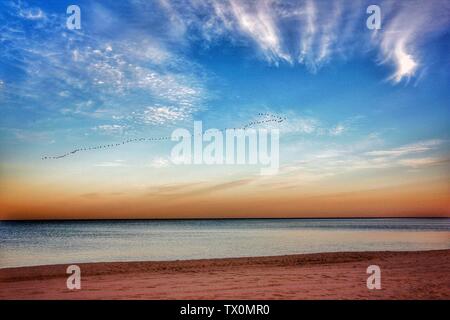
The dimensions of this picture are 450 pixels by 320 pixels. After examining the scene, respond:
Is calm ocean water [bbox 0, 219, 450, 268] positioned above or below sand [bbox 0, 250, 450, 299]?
below

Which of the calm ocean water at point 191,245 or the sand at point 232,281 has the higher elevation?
the sand at point 232,281

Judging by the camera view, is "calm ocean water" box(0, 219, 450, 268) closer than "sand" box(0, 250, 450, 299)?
No

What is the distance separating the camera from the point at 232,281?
1262 centimetres

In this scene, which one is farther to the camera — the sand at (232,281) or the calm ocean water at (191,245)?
the calm ocean water at (191,245)

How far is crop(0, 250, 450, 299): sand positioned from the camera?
34.7 ft

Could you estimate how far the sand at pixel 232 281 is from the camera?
10.6 metres

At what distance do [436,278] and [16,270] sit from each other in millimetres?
17867

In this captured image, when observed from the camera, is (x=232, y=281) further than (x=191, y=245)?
No
